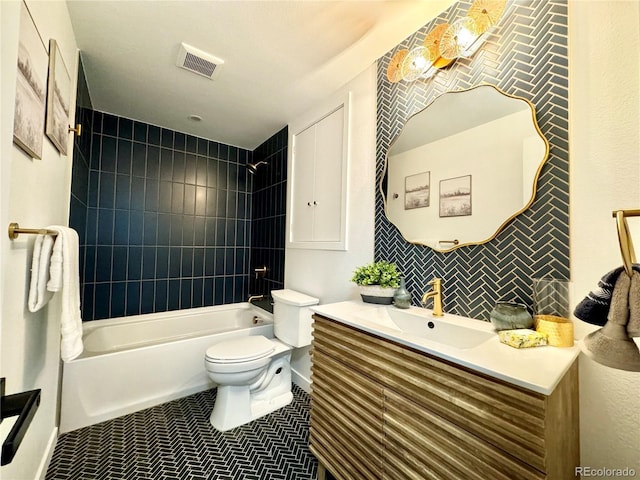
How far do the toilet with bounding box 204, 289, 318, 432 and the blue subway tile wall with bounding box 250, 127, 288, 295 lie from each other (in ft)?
2.01

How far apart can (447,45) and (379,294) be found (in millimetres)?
1300

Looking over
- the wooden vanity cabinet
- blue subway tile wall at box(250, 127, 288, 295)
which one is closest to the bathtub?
blue subway tile wall at box(250, 127, 288, 295)

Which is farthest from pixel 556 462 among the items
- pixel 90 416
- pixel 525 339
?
pixel 90 416

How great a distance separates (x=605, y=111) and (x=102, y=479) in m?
2.70

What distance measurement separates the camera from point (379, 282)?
1.56 m

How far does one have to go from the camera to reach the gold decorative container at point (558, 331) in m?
0.94

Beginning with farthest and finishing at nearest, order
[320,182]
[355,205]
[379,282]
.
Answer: [320,182] → [355,205] → [379,282]

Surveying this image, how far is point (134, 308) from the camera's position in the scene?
105 inches

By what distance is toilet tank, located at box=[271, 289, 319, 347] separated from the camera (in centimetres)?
206

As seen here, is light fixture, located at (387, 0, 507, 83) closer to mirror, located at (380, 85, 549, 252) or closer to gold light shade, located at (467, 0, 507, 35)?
gold light shade, located at (467, 0, 507, 35)

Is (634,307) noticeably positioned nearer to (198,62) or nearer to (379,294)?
(379,294)

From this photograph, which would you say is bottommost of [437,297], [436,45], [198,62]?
[437,297]

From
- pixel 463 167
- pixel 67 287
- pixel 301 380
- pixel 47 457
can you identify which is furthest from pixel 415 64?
pixel 47 457

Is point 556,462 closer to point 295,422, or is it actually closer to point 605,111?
point 605,111
